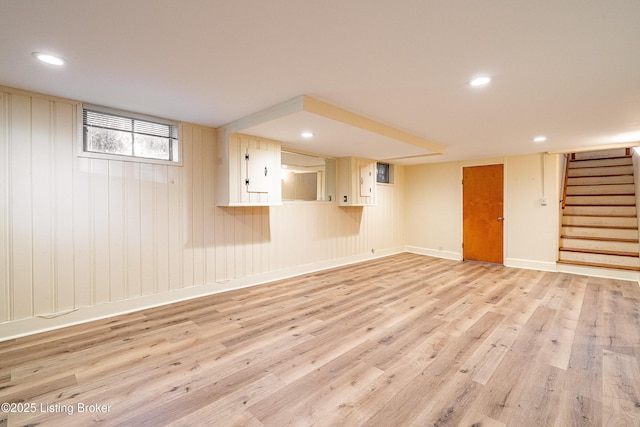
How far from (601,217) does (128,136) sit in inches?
335

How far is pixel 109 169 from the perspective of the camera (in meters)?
3.25

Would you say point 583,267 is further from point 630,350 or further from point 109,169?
point 109,169

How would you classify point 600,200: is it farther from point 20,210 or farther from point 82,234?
point 20,210

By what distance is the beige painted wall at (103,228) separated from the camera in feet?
9.02

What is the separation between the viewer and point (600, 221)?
18.9 ft

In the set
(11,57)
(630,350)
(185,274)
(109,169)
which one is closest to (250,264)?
(185,274)

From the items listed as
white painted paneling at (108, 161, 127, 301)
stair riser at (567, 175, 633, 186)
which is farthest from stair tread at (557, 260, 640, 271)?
white painted paneling at (108, 161, 127, 301)

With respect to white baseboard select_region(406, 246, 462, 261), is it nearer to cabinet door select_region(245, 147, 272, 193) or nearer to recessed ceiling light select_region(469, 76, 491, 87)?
cabinet door select_region(245, 147, 272, 193)

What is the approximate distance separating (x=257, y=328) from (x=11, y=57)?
301 cm

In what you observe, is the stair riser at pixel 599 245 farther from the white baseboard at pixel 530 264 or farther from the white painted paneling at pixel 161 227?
the white painted paneling at pixel 161 227

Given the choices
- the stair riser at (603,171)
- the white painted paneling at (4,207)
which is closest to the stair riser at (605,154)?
the stair riser at (603,171)

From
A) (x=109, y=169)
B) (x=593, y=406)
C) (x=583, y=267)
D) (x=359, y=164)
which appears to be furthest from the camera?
(x=359, y=164)

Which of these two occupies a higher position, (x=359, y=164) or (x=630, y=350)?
(x=359, y=164)

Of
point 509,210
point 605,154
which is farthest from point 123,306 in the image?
point 605,154
